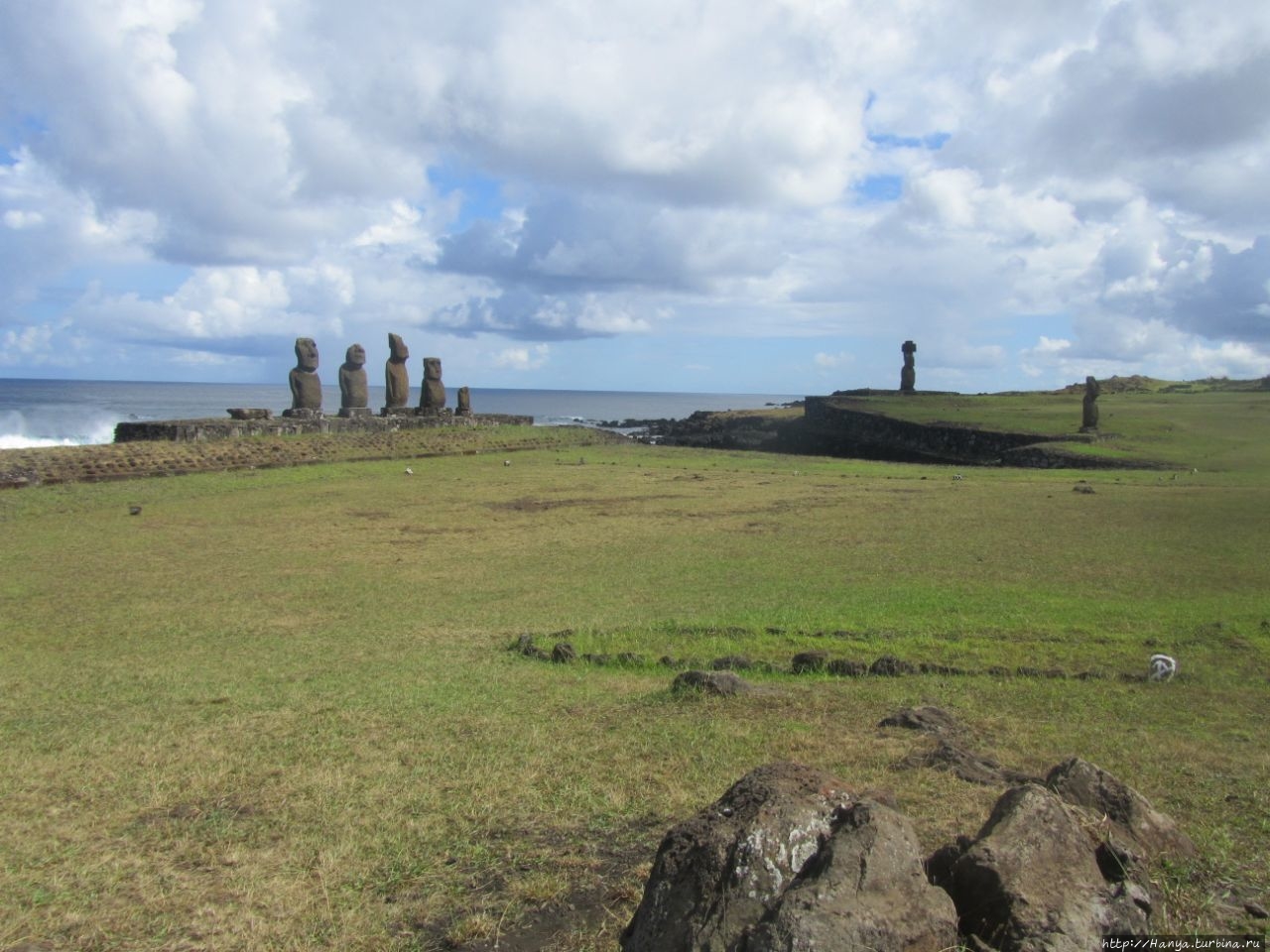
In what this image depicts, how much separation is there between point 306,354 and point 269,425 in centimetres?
467

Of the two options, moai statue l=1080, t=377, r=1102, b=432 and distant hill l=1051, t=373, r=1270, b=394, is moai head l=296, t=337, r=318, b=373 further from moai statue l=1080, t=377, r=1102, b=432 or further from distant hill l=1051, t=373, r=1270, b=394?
distant hill l=1051, t=373, r=1270, b=394

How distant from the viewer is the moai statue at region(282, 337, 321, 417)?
36.5m

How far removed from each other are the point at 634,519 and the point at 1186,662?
39.2 feet

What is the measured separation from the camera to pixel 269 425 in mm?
33188

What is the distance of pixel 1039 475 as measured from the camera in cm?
2962

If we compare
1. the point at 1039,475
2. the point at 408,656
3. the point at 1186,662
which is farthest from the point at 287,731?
the point at 1039,475

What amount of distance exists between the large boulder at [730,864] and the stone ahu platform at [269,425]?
28.9m

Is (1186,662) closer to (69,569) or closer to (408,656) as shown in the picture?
(408,656)

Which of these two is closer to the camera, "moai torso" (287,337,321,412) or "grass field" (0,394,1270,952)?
"grass field" (0,394,1270,952)

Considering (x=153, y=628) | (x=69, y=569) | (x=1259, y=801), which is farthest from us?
(x=69, y=569)

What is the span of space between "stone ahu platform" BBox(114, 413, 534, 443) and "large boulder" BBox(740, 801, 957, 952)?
29.3 m

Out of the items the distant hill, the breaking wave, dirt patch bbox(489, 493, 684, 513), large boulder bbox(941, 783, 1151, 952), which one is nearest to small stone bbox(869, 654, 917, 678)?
large boulder bbox(941, 783, 1151, 952)

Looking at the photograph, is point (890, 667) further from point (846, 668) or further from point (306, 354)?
point (306, 354)

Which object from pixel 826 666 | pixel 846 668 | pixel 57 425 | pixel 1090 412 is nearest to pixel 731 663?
pixel 826 666
